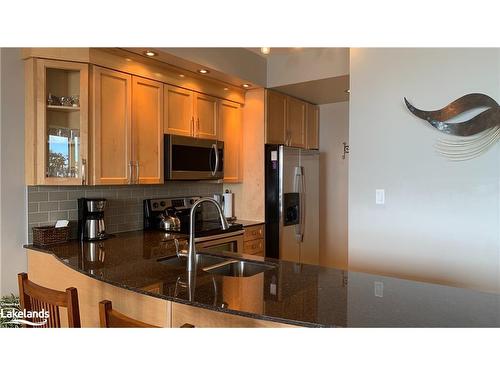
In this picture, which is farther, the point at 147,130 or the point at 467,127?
the point at 147,130

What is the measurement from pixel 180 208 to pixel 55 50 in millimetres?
1636

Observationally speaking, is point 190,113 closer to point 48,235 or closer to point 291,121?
point 291,121

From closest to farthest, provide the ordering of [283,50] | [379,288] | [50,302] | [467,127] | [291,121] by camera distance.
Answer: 1. [50,302]
2. [379,288]
3. [467,127]
4. [283,50]
5. [291,121]

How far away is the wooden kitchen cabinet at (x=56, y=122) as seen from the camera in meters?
2.38

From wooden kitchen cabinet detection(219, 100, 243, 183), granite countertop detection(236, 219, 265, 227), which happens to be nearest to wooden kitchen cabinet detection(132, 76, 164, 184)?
wooden kitchen cabinet detection(219, 100, 243, 183)

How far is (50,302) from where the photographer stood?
1.27 m

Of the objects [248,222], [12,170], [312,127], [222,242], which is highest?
[312,127]

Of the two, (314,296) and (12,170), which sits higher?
(12,170)

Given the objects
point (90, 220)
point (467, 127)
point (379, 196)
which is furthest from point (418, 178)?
point (90, 220)

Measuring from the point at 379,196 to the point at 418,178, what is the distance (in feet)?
0.86

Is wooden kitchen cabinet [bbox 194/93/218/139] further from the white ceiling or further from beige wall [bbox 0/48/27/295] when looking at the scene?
beige wall [bbox 0/48/27/295]

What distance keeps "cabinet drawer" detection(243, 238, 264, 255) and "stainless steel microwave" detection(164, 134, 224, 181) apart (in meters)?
0.69

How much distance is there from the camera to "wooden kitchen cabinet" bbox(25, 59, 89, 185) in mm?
2377

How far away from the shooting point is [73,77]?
256 centimetres
